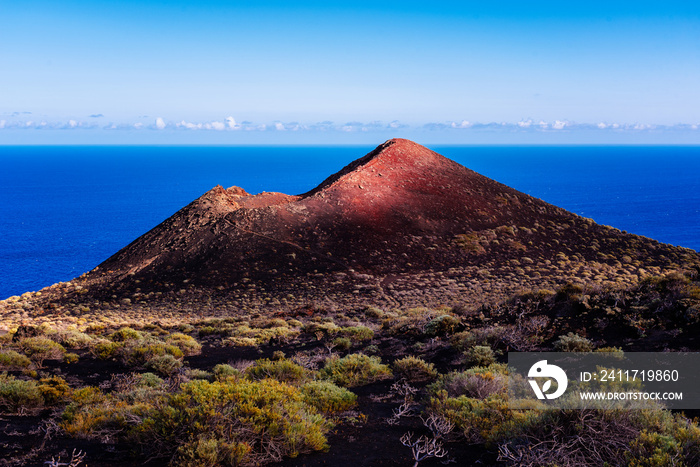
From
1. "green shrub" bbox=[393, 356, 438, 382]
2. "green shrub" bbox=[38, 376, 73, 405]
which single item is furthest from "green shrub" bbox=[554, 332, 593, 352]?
"green shrub" bbox=[38, 376, 73, 405]

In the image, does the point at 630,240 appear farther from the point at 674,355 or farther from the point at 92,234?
the point at 92,234

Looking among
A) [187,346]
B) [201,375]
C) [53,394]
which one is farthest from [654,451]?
[187,346]

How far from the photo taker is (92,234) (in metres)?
92.5

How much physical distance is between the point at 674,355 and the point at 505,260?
26.9m

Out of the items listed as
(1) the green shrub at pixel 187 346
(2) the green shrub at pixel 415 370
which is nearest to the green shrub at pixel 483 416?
(2) the green shrub at pixel 415 370

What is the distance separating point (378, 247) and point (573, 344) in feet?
88.7

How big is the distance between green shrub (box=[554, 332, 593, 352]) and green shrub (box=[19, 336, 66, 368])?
14100 millimetres

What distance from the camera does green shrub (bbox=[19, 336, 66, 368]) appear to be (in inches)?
546

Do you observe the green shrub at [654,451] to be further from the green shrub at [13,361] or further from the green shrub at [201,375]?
the green shrub at [13,361]

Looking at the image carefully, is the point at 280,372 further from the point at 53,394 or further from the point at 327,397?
the point at 53,394

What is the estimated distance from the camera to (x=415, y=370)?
11781 millimetres

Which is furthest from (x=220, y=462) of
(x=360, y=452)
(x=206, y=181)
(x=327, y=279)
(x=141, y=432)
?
(x=206, y=181)

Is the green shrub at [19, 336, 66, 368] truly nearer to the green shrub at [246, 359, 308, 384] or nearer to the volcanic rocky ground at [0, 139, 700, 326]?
the green shrub at [246, 359, 308, 384]

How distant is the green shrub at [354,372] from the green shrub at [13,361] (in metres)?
8.26
